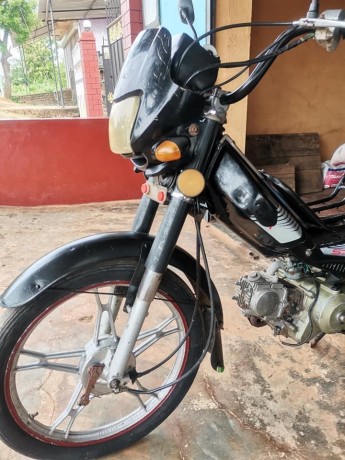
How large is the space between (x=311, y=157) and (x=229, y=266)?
2.44m

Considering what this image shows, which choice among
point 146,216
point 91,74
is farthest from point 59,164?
point 91,74

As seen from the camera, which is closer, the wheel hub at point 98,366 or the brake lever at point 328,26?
the brake lever at point 328,26

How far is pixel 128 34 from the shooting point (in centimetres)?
441

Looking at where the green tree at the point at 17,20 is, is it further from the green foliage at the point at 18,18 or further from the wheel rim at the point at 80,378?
the wheel rim at the point at 80,378

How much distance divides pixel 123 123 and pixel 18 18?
1564cm

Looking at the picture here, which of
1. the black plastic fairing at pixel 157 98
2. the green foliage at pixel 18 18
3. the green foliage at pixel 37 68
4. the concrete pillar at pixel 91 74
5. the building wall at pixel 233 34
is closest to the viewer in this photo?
the black plastic fairing at pixel 157 98

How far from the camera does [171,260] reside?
49.5 inches

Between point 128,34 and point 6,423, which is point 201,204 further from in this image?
point 128,34

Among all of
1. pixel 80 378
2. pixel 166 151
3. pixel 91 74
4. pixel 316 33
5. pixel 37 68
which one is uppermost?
pixel 316 33

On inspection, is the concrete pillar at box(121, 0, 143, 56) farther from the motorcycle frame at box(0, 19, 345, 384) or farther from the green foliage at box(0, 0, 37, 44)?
the green foliage at box(0, 0, 37, 44)

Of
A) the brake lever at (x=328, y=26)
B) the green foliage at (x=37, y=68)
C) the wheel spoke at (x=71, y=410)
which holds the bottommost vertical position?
the green foliage at (x=37, y=68)

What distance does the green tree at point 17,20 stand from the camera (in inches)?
531

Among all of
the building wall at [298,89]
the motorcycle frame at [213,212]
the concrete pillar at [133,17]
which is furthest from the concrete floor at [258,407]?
the concrete pillar at [133,17]

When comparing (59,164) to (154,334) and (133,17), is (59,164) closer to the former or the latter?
(133,17)
